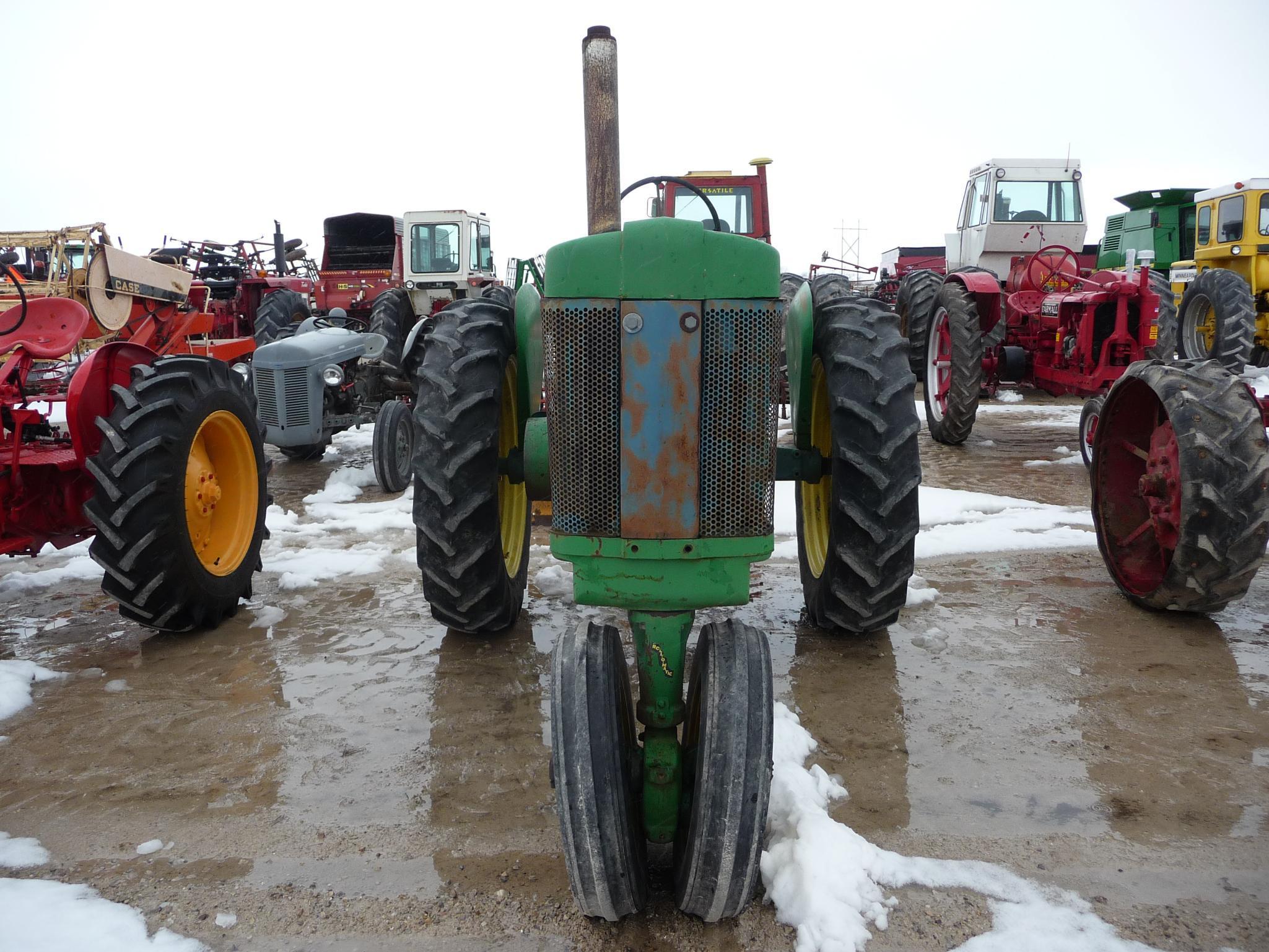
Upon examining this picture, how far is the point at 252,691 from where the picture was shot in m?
3.70

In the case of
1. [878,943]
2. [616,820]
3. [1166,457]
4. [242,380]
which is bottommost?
[878,943]

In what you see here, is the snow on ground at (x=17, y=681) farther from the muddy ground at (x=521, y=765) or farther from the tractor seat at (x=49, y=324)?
the tractor seat at (x=49, y=324)

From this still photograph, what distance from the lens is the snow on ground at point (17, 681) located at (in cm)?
358

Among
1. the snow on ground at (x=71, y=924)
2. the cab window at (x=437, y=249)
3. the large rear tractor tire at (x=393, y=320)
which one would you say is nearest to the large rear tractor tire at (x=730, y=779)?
the snow on ground at (x=71, y=924)

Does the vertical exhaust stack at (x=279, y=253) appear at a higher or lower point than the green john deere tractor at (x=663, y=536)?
higher

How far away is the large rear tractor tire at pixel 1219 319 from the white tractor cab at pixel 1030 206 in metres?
1.89

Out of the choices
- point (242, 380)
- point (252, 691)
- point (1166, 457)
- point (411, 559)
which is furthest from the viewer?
point (411, 559)

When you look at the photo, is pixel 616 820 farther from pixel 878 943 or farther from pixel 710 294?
pixel 710 294

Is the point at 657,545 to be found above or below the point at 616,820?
above

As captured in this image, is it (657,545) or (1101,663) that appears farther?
(1101,663)

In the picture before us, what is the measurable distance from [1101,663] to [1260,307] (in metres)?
11.5

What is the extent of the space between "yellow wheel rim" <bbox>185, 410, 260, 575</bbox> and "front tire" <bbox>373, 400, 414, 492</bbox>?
98.2 inches

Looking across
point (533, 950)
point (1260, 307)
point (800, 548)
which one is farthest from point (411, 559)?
point (1260, 307)

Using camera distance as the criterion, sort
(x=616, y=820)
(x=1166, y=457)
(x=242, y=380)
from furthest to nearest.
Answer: (x=242, y=380) < (x=1166, y=457) < (x=616, y=820)
